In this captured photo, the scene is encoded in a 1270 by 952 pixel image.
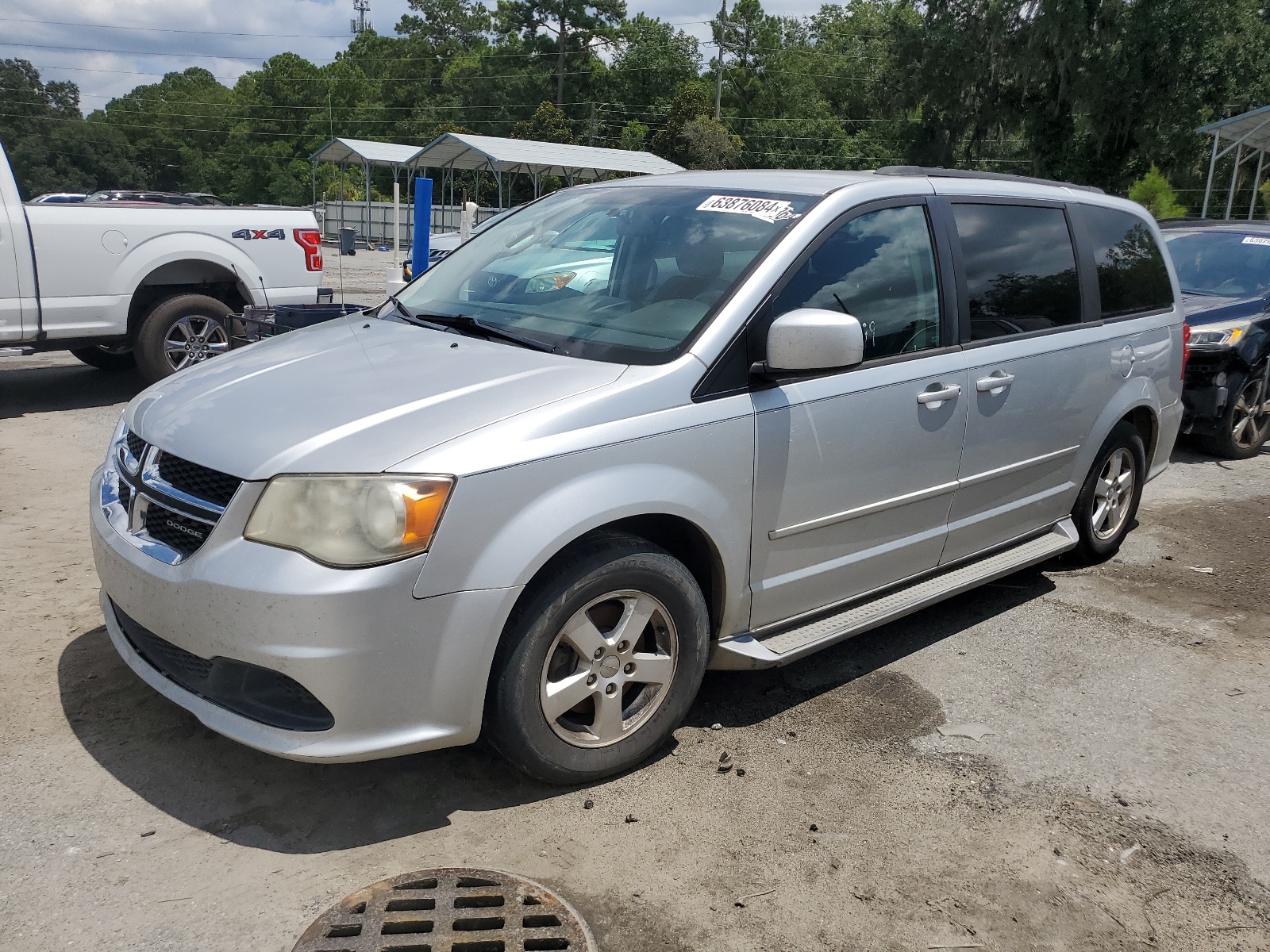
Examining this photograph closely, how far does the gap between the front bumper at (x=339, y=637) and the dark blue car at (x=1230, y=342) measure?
688 centimetres

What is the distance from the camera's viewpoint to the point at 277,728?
285cm

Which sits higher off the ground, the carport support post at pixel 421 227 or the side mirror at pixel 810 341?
the carport support post at pixel 421 227

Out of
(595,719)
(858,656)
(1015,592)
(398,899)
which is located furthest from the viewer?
(1015,592)

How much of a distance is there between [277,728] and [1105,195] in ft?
14.9

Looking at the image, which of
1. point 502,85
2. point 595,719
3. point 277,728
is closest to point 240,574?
point 277,728

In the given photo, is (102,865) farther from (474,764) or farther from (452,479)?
(452,479)

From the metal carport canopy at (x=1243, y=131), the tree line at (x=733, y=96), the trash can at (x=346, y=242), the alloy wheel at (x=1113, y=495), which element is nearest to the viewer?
the alloy wheel at (x=1113, y=495)

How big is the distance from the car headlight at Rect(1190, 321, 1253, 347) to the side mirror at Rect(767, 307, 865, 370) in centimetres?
582

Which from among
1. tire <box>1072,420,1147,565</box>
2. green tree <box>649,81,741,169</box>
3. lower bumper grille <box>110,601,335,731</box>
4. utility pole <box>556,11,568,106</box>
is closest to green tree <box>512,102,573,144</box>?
green tree <box>649,81,741,169</box>

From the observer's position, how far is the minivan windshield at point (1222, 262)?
863cm

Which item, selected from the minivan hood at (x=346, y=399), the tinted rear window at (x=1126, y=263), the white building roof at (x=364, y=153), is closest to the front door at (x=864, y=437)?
the minivan hood at (x=346, y=399)

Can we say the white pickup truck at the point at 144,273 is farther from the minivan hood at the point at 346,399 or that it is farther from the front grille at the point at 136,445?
the front grille at the point at 136,445

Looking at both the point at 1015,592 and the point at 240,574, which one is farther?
the point at 1015,592

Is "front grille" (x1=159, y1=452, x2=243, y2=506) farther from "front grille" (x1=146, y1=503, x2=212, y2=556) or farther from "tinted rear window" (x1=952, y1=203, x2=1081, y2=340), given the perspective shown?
"tinted rear window" (x1=952, y1=203, x2=1081, y2=340)
